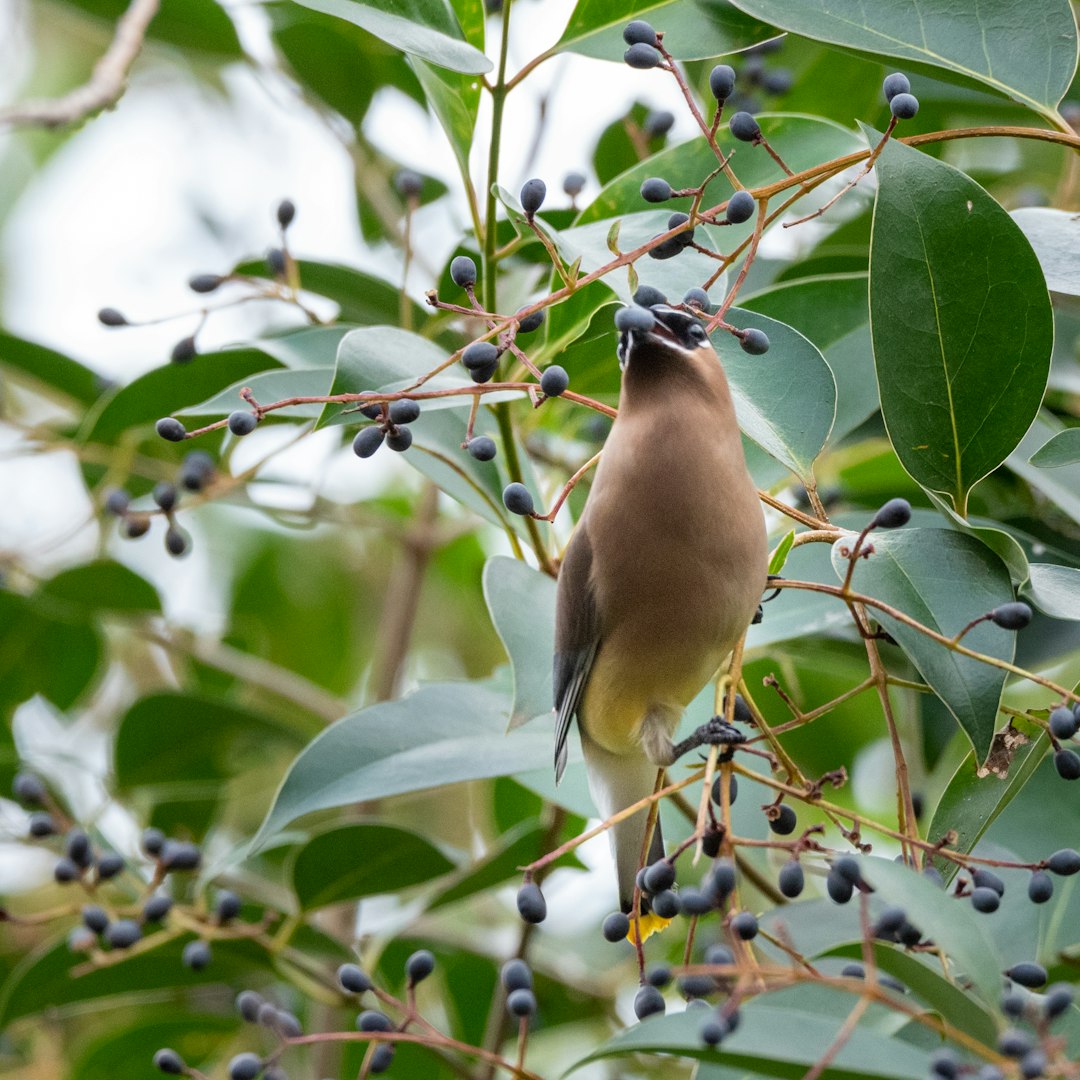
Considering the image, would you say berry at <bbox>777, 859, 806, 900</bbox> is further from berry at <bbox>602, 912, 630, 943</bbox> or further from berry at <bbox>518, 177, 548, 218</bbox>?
berry at <bbox>518, 177, 548, 218</bbox>

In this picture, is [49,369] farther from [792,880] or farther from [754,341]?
[792,880]

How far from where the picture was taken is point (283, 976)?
2.30m

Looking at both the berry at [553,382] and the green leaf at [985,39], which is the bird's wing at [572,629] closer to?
the berry at [553,382]

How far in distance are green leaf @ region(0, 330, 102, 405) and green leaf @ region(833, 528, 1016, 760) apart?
174 centimetres

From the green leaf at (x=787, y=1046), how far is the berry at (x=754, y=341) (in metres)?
0.73

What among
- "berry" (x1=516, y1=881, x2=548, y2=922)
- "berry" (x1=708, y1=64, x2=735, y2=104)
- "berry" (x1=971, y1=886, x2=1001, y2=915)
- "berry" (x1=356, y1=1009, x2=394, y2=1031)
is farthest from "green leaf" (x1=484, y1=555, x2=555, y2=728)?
"berry" (x1=708, y1=64, x2=735, y2=104)

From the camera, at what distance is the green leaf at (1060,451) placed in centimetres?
152

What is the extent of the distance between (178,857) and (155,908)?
83 mm

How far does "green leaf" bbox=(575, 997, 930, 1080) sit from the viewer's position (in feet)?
3.73

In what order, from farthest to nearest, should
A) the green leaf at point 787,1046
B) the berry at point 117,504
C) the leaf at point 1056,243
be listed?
the berry at point 117,504
the leaf at point 1056,243
the green leaf at point 787,1046

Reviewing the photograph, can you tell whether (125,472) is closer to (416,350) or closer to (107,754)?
(107,754)

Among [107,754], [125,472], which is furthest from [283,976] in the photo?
[125,472]

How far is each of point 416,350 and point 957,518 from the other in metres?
0.68

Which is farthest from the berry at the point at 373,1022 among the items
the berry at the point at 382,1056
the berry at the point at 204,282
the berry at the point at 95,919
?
the berry at the point at 204,282
